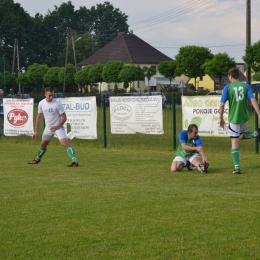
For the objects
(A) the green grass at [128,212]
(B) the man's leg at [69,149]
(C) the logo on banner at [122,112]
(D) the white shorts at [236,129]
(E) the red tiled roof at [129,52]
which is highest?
(E) the red tiled roof at [129,52]

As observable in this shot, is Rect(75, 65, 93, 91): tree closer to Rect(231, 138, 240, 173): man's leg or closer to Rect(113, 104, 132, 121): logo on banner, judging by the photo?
Rect(113, 104, 132, 121): logo on banner

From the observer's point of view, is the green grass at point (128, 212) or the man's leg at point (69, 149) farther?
the man's leg at point (69, 149)

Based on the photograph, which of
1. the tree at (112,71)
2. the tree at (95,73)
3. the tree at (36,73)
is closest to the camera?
the tree at (112,71)

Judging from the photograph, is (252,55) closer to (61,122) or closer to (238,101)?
(61,122)

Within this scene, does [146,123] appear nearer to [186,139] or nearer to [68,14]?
[186,139]

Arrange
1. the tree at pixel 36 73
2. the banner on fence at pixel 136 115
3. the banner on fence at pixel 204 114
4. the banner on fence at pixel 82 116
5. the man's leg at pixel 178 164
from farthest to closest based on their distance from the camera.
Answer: the tree at pixel 36 73 < the banner on fence at pixel 82 116 < the banner on fence at pixel 136 115 < the banner on fence at pixel 204 114 < the man's leg at pixel 178 164

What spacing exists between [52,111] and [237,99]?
420cm

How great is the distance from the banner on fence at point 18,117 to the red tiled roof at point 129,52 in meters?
71.9

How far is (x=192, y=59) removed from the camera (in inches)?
2372

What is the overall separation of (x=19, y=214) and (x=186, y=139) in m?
5.16

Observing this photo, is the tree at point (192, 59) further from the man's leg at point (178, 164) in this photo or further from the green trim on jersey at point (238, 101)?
the green trim on jersey at point (238, 101)

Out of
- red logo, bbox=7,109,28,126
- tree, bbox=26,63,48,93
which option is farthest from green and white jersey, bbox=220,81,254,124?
tree, bbox=26,63,48,93

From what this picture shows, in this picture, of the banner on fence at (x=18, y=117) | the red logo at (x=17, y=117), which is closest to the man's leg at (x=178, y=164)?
the banner on fence at (x=18, y=117)

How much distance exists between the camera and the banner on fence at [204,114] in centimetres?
1792
